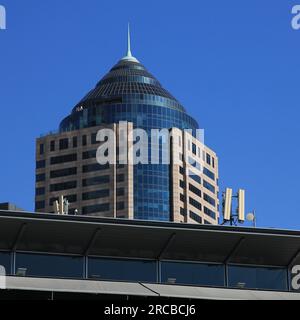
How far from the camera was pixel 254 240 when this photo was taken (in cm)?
3528

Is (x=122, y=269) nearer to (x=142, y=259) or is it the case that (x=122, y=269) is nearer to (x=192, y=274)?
(x=142, y=259)

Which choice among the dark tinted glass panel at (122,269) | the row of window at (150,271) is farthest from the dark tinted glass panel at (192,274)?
the dark tinted glass panel at (122,269)

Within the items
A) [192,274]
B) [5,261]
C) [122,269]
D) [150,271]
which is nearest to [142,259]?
[150,271]

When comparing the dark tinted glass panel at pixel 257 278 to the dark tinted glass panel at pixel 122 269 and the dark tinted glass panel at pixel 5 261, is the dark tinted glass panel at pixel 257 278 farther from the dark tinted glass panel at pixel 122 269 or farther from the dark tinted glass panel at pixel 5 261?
the dark tinted glass panel at pixel 5 261

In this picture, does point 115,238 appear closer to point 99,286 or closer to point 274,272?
point 99,286

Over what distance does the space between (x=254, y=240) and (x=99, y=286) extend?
701cm

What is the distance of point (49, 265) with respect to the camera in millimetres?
33156

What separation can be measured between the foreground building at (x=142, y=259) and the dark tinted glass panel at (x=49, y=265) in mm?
38

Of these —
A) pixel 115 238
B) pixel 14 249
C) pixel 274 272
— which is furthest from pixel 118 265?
pixel 274 272

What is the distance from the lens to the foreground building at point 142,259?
32.3 metres

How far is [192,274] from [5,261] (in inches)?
290

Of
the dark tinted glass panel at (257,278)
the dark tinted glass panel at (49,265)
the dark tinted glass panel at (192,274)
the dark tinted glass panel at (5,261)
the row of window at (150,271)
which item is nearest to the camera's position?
the dark tinted glass panel at (5,261)

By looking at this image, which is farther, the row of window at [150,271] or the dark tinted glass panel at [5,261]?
the row of window at [150,271]

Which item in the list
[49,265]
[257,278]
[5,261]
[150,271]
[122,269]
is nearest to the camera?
[5,261]
